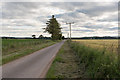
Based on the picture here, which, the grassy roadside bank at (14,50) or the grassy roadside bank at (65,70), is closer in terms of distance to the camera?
the grassy roadside bank at (65,70)

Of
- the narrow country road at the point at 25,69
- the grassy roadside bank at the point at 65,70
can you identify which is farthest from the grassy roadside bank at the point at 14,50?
the grassy roadside bank at the point at 65,70

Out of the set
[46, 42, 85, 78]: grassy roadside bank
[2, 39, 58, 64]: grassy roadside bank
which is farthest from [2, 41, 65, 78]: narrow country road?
[2, 39, 58, 64]: grassy roadside bank

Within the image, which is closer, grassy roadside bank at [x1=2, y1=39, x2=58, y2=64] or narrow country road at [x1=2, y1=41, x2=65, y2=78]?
narrow country road at [x1=2, y1=41, x2=65, y2=78]

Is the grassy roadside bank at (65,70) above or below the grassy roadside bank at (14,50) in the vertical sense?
below

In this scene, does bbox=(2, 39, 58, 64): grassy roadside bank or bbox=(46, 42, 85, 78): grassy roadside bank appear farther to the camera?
bbox=(2, 39, 58, 64): grassy roadside bank

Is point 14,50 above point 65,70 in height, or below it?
above

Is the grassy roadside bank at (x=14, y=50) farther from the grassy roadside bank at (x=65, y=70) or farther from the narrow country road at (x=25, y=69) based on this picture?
the grassy roadside bank at (x=65, y=70)

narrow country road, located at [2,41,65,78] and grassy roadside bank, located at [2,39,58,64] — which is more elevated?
grassy roadside bank, located at [2,39,58,64]

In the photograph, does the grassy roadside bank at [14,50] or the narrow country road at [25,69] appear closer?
the narrow country road at [25,69]

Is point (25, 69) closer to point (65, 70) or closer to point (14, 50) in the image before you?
→ point (65, 70)

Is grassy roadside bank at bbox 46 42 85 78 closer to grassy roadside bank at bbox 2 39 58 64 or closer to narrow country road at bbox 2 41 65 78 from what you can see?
narrow country road at bbox 2 41 65 78

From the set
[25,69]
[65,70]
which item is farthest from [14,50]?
[65,70]

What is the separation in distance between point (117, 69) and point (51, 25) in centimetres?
5534

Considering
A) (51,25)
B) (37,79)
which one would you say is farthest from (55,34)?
(37,79)
